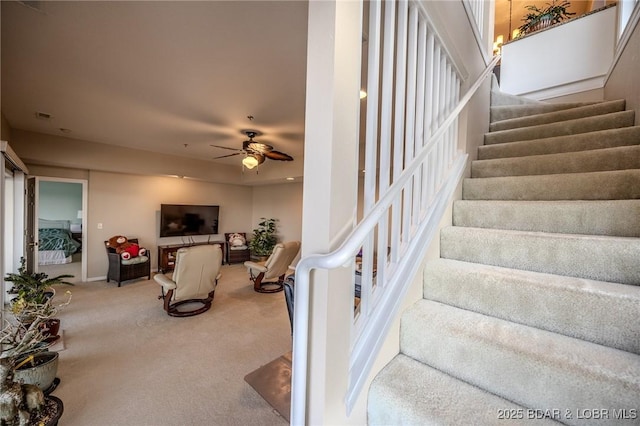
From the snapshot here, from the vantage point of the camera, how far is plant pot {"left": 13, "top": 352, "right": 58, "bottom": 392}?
71.1 inches

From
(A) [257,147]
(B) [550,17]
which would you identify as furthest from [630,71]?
(A) [257,147]

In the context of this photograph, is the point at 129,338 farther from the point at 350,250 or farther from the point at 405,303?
the point at 350,250

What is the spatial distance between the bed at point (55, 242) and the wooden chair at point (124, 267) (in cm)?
272

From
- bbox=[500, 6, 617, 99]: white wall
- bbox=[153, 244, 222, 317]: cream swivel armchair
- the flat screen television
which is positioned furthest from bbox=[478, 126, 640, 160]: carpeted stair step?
the flat screen television

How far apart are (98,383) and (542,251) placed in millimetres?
3314

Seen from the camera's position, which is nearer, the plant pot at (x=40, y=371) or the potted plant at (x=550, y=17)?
the plant pot at (x=40, y=371)

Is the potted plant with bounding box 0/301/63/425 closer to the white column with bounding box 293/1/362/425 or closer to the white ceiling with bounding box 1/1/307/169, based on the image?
the white column with bounding box 293/1/362/425

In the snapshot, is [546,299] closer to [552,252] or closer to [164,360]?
[552,252]

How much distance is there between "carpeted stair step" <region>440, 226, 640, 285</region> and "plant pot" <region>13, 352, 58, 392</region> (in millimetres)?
2885

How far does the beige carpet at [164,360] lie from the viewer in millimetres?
1863

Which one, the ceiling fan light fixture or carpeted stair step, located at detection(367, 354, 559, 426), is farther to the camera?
the ceiling fan light fixture

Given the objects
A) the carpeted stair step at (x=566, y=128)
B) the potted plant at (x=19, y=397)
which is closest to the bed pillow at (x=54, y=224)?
the potted plant at (x=19, y=397)

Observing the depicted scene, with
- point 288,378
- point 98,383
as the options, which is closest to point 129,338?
point 98,383

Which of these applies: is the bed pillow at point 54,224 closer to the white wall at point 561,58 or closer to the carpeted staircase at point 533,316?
the carpeted staircase at point 533,316
